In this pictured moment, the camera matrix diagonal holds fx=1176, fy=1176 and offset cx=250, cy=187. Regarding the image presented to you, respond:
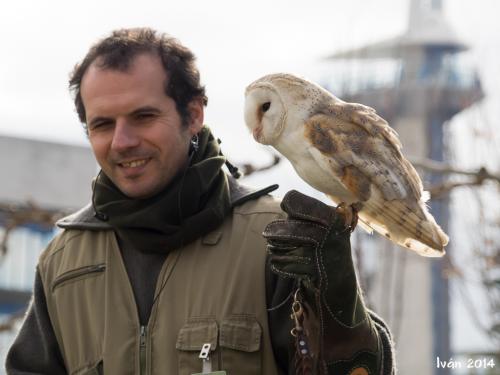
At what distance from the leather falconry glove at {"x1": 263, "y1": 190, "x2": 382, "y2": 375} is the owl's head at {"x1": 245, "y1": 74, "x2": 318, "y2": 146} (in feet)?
1.08

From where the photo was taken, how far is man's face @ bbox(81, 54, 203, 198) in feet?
12.0

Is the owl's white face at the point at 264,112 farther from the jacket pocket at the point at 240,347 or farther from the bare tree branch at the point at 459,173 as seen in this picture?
the bare tree branch at the point at 459,173

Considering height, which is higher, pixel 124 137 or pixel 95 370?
pixel 124 137

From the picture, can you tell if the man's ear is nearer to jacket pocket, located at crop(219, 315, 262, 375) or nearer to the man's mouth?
the man's mouth

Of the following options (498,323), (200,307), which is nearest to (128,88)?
(200,307)

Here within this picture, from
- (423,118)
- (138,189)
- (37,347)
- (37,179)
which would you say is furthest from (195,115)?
(423,118)

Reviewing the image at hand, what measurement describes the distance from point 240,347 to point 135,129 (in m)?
0.75

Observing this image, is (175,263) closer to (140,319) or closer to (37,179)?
(140,319)

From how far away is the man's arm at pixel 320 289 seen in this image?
134 inches

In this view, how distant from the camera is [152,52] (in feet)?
12.5

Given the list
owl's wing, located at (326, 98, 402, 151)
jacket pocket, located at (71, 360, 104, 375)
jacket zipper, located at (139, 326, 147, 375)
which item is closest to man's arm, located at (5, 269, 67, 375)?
jacket pocket, located at (71, 360, 104, 375)

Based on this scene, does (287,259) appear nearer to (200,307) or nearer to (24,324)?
(200,307)

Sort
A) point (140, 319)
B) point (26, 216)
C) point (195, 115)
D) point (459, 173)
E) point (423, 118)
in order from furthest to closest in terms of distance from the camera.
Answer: point (423, 118) < point (26, 216) < point (459, 173) < point (195, 115) < point (140, 319)

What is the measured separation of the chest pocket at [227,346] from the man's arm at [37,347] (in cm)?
52
